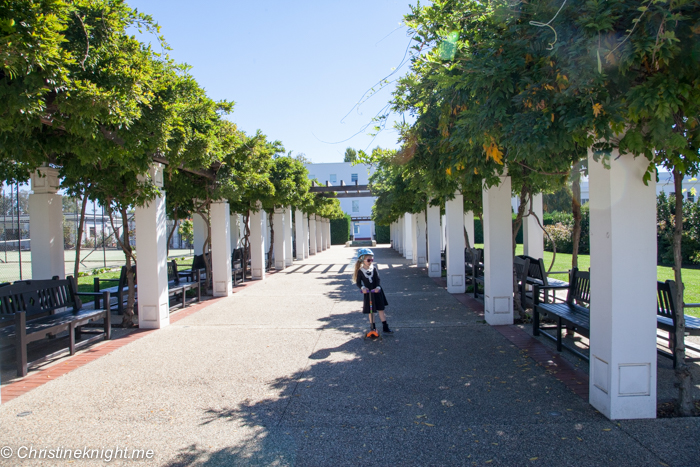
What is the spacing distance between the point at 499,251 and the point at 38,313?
23.3 feet

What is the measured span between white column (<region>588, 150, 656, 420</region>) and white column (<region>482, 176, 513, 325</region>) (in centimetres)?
348

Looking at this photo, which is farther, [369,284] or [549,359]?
[369,284]

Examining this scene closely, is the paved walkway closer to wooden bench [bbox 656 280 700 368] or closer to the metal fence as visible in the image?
wooden bench [bbox 656 280 700 368]

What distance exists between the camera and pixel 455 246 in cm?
1098

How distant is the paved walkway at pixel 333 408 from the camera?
3166mm

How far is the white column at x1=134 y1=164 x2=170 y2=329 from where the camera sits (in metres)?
Result: 7.46

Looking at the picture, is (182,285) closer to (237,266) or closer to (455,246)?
(237,266)

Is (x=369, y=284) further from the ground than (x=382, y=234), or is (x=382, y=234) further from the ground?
(x=382, y=234)

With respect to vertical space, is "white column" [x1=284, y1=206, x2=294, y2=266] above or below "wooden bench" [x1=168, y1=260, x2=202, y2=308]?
above

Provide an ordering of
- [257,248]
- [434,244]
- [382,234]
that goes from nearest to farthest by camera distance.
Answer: [434,244] → [257,248] → [382,234]

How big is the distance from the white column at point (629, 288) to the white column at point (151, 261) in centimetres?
677

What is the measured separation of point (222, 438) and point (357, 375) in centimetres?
183

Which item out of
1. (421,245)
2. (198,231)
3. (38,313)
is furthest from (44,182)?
(421,245)

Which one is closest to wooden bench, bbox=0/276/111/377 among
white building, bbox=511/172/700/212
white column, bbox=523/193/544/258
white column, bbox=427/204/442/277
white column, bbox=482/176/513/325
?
white column, bbox=482/176/513/325
